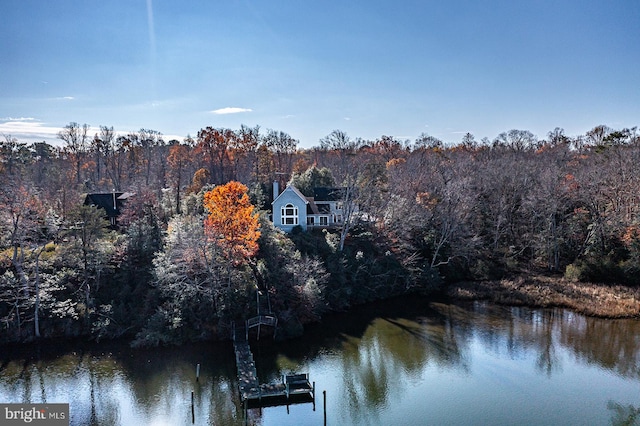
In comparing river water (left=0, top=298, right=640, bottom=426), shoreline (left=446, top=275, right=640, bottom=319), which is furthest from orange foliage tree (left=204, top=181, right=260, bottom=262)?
shoreline (left=446, top=275, right=640, bottom=319)

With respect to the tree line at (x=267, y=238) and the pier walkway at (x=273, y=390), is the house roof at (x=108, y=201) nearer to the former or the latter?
the tree line at (x=267, y=238)

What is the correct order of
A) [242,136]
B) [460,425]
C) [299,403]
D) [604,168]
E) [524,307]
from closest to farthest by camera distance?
[460,425] < [299,403] < [524,307] < [604,168] < [242,136]

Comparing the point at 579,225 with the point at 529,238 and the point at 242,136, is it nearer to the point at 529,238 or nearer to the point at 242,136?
the point at 529,238

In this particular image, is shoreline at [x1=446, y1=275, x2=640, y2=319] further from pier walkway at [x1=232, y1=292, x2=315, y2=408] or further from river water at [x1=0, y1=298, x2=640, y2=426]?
pier walkway at [x1=232, y1=292, x2=315, y2=408]

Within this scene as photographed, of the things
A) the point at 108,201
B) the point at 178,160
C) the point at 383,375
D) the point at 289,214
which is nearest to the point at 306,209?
the point at 289,214

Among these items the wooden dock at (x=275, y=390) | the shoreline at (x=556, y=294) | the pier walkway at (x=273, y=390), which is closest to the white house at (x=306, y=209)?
the shoreline at (x=556, y=294)

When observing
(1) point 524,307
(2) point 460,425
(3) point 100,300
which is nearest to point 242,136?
(3) point 100,300

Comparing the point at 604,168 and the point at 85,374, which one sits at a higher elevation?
the point at 604,168

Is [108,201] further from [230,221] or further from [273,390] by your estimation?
[273,390]
